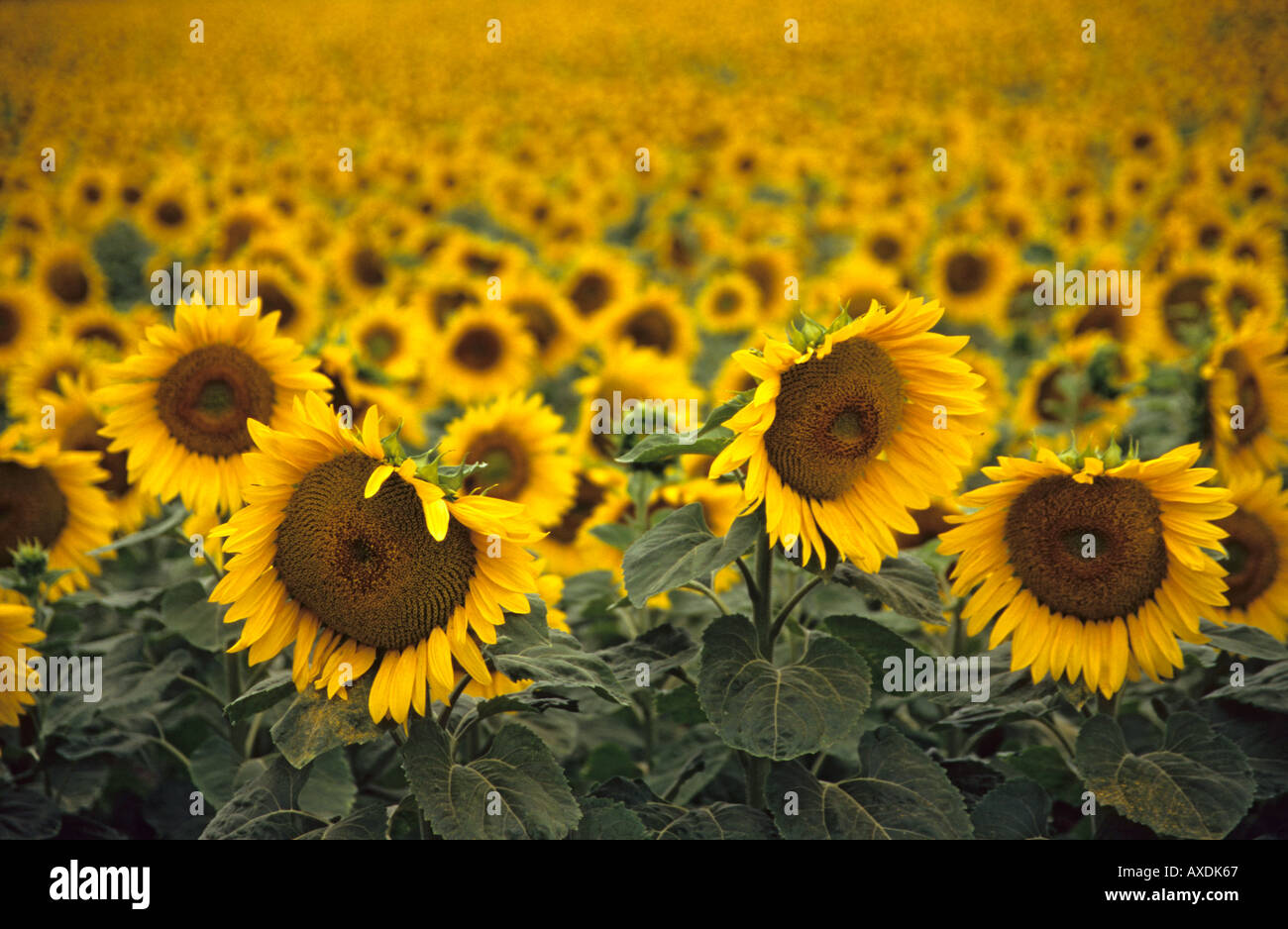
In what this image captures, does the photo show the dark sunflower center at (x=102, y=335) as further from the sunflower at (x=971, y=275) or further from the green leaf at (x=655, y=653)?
the sunflower at (x=971, y=275)

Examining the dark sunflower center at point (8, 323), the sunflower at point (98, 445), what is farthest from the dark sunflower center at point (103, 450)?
the dark sunflower center at point (8, 323)

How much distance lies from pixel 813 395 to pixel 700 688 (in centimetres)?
72

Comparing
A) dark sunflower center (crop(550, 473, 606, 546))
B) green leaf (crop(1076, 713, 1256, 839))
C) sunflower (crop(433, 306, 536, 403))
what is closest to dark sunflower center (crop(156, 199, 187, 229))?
sunflower (crop(433, 306, 536, 403))

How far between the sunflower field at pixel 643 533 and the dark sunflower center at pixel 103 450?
0.06ft

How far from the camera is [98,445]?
3.89 meters

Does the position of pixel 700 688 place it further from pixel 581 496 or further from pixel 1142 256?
pixel 1142 256

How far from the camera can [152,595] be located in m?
3.30

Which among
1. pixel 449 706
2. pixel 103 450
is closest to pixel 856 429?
pixel 449 706

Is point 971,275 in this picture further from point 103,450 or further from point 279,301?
point 103,450

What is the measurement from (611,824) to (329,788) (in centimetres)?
90

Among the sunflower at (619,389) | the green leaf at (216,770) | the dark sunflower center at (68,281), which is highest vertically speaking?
the dark sunflower center at (68,281)

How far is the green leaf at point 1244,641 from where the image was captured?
2646 mm

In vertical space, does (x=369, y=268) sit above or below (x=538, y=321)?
above

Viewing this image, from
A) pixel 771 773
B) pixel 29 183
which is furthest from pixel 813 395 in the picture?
pixel 29 183
